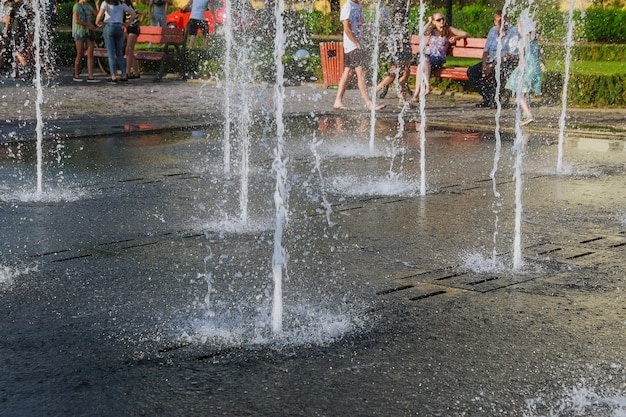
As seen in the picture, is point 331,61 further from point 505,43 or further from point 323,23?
point 323,23

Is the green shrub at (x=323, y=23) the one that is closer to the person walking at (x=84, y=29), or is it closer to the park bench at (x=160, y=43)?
the park bench at (x=160, y=43)

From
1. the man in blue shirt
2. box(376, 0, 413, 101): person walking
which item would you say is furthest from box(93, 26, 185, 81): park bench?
the man in blue shirt

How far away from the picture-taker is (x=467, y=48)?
17719 millimetres

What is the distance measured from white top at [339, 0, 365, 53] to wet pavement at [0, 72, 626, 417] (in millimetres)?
4070

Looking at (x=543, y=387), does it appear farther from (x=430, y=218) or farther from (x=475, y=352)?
(x=430, y=218)

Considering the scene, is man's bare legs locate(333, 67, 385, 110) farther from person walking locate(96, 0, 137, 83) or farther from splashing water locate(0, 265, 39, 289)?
splashing water locate(0, 265, 39, 289)

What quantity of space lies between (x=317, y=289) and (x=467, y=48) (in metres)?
13.4

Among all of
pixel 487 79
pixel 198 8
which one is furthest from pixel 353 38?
pixel 198 8

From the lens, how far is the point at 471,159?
391 inches

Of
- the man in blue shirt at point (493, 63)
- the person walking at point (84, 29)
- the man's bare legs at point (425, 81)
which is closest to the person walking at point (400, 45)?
the man's bare legs at point (425, 81)

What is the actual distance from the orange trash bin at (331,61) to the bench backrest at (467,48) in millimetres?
1344

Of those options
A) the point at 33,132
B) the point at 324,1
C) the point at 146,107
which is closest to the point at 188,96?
the point at 146,107

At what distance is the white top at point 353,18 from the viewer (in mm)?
13641

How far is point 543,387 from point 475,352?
439 millimetres
